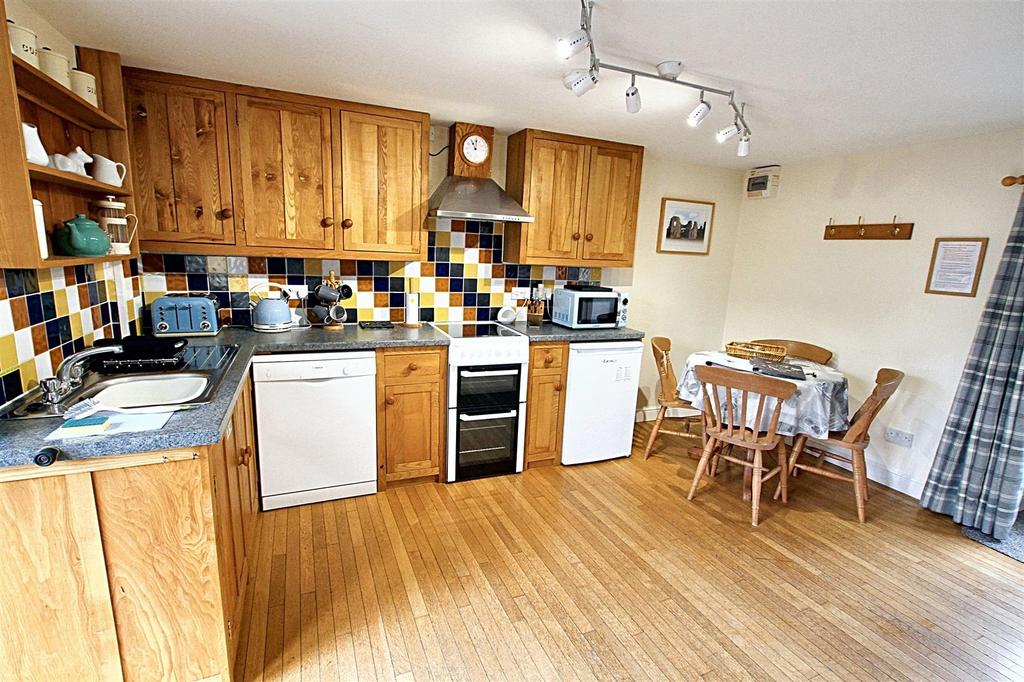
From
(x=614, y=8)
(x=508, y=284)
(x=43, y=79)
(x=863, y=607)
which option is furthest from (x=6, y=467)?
(x=863, y=607)

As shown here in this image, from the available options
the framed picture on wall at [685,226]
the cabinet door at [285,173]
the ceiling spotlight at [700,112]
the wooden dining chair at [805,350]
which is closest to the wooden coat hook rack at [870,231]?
the wooden dining chair at [805,350]

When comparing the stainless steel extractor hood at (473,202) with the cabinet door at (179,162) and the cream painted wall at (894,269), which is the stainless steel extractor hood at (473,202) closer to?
Answer: the cabinet door at (179,162)

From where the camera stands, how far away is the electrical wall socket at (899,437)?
3.16 meters

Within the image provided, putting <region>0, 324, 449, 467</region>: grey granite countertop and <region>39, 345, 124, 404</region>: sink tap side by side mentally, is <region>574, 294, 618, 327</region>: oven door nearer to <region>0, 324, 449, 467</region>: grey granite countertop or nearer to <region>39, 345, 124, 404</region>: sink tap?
<region>0, 324, 449, 467</region>: grey granite countertop

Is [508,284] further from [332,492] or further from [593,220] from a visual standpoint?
[332,492]

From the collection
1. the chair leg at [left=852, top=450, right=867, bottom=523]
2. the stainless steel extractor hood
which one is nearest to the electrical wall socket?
the chair leg at [left=852, top=450, right=867, bottom=523]

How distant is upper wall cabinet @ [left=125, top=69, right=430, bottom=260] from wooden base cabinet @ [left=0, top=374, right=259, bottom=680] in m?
1.53

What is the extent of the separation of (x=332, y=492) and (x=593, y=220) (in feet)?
8.03

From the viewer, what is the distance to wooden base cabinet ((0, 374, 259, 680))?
1.32m

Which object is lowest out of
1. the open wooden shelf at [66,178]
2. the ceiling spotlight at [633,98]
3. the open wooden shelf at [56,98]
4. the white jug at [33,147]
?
the open wooden shelf at [66,178]

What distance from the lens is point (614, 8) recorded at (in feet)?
5.12

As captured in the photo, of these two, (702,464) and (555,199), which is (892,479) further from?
(555,199)

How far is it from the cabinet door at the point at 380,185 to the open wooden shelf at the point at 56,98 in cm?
103

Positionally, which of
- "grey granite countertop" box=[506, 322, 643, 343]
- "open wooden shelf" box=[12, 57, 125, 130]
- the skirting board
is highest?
"open wooden shelf" box=[12, 57, 125, 130]
